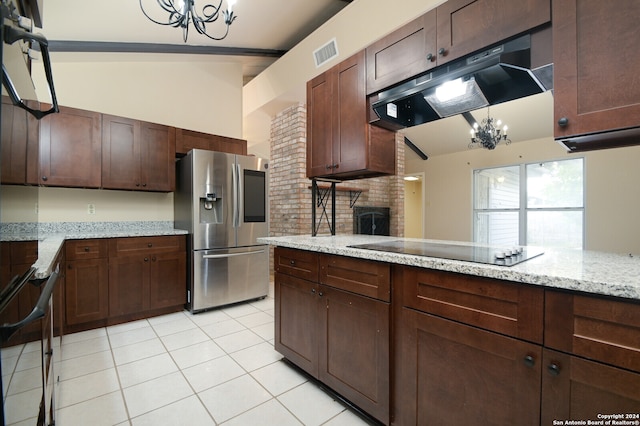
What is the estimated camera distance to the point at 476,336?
1.11 m

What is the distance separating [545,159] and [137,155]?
705cm

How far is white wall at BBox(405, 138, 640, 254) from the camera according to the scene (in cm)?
471

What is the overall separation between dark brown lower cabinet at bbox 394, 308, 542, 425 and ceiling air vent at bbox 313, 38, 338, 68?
3.41 meters

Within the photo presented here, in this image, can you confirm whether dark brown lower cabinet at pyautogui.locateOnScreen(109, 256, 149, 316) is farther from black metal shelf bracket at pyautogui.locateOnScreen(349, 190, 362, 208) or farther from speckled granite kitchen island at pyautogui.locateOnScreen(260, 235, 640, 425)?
black metal shelf bracket at pyautogui.locateOnScreen(349, 190, 362, 208)

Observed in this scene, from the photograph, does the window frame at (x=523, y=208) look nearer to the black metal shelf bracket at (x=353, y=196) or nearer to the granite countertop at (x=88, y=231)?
the black metal shelf bracket at (x=353, y=196)

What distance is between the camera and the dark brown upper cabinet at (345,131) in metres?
2.05

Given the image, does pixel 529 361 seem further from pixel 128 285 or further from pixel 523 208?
pixel 523 208

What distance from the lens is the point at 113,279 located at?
293cm

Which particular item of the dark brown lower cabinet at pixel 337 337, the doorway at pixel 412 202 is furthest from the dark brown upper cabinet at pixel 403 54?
the doorway at pixel 412 202

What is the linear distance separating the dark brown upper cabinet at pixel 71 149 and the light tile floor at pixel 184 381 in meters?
1.54

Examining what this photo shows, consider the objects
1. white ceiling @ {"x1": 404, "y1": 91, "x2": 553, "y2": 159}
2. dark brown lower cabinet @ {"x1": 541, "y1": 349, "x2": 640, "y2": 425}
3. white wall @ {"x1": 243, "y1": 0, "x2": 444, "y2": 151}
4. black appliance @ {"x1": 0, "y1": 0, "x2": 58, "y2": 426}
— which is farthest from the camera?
white ceiling @ {"x1": 404, "y1": 91, "x2": 553, "y2": 159}

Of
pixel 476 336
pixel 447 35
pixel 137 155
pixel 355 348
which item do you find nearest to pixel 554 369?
pixel 476 336

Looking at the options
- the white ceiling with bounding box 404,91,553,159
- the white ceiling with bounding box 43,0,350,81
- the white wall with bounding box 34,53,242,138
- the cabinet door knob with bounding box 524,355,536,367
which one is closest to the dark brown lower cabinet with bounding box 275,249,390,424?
the cabinet door knob with bounding box 524,355,536,367

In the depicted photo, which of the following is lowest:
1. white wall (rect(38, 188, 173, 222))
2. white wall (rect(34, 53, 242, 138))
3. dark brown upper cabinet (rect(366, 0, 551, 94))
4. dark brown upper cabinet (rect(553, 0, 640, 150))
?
white wall (rect(38, 188, 173, 222))
